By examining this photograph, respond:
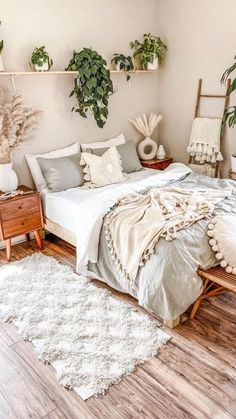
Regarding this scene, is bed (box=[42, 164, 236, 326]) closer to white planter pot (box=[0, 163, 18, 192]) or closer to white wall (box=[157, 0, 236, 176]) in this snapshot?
white planter pot (box=[0, 163, 18, 192])

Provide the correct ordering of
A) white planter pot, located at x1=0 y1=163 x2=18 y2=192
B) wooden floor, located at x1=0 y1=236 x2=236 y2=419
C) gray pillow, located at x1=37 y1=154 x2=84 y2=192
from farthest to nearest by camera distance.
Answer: gray pillow, located at x1=37 y1=154 x2=84 y2=192, white planter pot, located at x1=0 y1=163 x2=18 y2=192, wooden floor, located at x1=0 y1=236 x2=236 y2=419

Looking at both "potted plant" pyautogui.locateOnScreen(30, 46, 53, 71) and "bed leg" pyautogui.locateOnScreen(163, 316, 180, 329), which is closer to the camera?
"bed leg" pyautogui.locateOnScreen(163, 316, 180, 329)

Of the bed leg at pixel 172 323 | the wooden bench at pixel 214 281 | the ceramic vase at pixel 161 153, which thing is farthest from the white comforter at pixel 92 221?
the ceramic vase at pixel 161 153

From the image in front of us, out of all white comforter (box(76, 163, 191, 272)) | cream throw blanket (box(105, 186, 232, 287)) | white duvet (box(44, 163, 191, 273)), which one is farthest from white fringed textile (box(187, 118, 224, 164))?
white comforter (box(76, 163, 191, 272))

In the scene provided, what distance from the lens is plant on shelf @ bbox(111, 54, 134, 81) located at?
372 cm

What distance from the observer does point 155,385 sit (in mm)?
1740

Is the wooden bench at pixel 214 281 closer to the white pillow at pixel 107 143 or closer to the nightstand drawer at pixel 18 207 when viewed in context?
the nightstand drawer at pixel 18 207

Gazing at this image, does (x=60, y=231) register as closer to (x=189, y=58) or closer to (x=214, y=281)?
(x=214, y=281)

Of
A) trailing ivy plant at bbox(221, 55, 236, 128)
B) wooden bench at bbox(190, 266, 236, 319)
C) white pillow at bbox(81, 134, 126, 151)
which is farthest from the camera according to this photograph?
white pillow at bbox(81, 134, 126, 151)

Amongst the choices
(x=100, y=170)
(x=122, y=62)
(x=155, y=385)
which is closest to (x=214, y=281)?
(x=155, y=385)

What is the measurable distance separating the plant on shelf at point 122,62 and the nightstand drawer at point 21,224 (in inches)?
75.8

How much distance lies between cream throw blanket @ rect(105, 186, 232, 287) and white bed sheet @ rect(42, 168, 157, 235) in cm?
48

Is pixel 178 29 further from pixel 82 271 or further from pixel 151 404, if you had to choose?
pixel 151 404

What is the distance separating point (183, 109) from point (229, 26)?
103 centimetres
